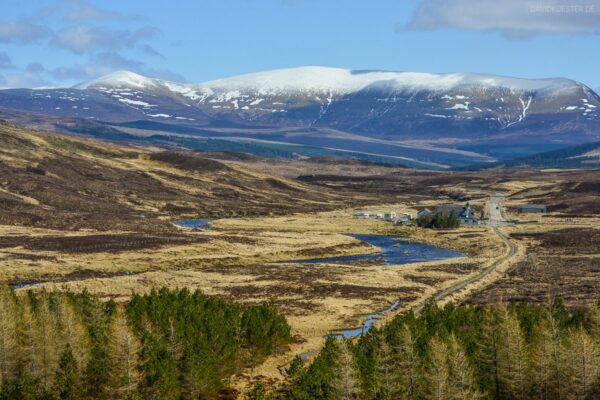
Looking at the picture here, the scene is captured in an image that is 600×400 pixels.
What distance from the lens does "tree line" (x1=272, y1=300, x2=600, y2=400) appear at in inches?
1710

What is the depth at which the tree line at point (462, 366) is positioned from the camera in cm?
4344

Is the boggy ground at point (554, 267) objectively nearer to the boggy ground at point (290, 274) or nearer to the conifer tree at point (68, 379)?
the boggy ground at point (290, 274)

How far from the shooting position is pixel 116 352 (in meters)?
46.5

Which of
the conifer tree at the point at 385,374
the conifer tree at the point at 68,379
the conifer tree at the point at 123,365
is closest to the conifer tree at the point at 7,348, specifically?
the conifer tree at the point at 68,379

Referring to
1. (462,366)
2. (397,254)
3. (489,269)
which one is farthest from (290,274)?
(462,366)

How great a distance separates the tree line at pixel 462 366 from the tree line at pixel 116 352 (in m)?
4.78

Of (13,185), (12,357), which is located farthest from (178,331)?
(13,185)

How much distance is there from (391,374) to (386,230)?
125773mm

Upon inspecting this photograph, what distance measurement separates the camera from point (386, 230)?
171 meters

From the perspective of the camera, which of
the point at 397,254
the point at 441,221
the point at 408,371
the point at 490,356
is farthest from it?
the point at 441,221

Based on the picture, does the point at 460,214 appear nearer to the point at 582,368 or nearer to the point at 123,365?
the point at 582,368

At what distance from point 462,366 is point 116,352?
67.7ft

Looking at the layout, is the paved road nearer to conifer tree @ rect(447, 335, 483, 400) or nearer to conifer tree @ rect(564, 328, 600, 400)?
conifer tree @ rect(447, 335, 483, 400)

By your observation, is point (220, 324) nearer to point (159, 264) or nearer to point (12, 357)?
point (12, 357)
